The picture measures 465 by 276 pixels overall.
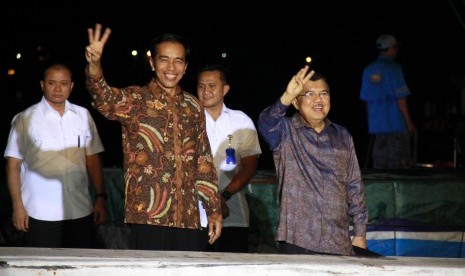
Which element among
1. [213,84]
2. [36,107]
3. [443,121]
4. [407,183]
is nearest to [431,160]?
[443,121]

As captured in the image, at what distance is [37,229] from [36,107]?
0.71 metres

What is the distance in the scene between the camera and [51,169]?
4746 mm

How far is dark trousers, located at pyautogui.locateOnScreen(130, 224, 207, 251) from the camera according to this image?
3.75 m

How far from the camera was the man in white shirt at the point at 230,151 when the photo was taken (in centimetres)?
483

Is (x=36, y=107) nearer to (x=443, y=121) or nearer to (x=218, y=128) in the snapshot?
(x=218, y=128)

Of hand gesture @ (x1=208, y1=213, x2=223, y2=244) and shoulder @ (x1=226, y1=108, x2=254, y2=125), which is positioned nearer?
hand gesture @ (x1=208, y1=213, x2=223, y2=244)

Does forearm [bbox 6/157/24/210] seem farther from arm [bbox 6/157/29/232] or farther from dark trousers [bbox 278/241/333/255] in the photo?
dark trousers [bbox 278/241/333/255]

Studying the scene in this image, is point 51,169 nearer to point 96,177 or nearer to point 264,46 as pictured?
point 96,177

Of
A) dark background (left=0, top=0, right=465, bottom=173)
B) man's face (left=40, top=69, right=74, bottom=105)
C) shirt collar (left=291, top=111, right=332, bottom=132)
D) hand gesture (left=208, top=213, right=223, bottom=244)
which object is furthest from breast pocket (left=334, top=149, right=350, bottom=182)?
dark background (left=0, top=0, right=465, bottom=173)

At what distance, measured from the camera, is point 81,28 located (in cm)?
984

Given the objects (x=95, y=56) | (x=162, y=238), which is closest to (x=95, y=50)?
(x=95, y=56)

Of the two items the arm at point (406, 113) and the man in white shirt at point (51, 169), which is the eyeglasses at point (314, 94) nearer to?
the man in white shirt at point (51, 169)

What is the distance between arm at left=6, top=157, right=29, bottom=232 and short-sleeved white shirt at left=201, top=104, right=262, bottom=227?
1.12m

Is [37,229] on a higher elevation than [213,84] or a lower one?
lower
